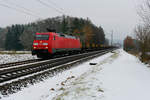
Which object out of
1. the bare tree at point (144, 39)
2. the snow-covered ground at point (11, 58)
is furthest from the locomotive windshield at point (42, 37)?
the bare tree at point (144, 39)

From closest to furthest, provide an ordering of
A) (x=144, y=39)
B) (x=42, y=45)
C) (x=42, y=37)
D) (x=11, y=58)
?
(x=144, y=39), (x=42, y=45), (x=42, y=37), (x=11, y=58)

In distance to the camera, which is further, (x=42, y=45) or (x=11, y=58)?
(x=11, y=58)

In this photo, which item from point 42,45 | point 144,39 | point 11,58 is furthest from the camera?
point 11,58

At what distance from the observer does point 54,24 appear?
78062 mm

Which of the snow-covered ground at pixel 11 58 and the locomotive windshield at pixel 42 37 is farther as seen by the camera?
the locomotive windshield at pixel 42 37

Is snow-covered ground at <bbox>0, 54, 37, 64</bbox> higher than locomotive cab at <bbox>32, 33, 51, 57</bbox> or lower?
lower

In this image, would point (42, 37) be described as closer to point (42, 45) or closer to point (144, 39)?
point (42, 45)

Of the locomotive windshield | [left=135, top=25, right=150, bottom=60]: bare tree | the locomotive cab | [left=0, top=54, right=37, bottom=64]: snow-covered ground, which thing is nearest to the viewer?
[left=135, top=25, right=150, bottom=60]: bare tree

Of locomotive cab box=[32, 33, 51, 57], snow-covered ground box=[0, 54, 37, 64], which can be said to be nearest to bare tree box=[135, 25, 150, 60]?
locomotive cab box=[32, 33, 51, 57]

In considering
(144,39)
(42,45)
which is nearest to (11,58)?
(42,45)

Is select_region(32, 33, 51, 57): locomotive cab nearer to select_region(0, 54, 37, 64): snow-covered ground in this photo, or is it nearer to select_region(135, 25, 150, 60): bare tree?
select_region(0, 54, 37, 64): snow-covered ground

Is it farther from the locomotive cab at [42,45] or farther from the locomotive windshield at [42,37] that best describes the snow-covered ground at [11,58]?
the locomotive windshield at [42,37]

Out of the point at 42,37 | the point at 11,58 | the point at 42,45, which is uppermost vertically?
the point at 42,37

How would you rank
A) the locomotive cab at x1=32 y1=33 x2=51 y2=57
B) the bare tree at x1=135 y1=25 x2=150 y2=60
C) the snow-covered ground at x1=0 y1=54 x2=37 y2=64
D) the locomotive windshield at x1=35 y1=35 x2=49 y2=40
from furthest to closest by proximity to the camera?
1. the locomotive windshield at x1=35 y1=35 x2=49 y2=40
2. the snow-covered ground at x1=0 y1=54 x2=37 y2=64
3. the locomotive cab at x1=32 y1=33 x2=51 y2=57
4. the bare tree at x1=135 y1=25 x2=150 y2=60
